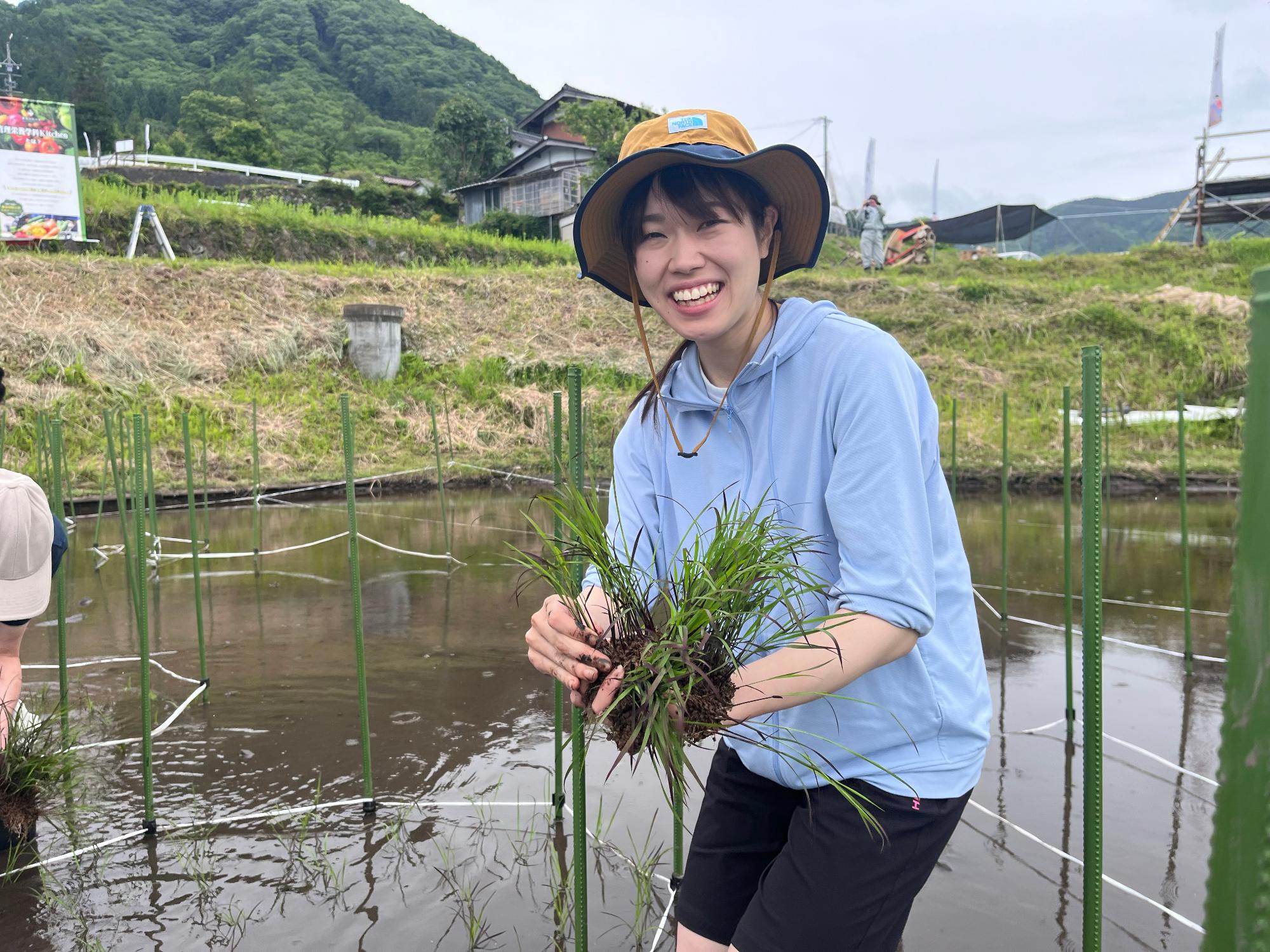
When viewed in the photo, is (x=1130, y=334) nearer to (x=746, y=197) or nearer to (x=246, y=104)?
(x=746, y=197)

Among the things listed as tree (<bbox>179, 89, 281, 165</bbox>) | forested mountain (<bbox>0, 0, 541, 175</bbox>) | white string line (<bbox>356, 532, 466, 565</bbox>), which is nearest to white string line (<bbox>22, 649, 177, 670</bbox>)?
white string line (<bbox>356, 532, 466, 565</bbox>)

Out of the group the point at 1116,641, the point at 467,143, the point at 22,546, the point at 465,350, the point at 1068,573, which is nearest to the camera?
the point at 22,546

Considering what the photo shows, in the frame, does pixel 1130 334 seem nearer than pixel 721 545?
No

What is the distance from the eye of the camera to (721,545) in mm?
1136

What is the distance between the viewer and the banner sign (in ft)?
41.4

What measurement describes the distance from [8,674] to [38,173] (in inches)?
539

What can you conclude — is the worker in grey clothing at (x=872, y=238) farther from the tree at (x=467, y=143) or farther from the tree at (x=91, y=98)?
the tree at (x=91, y=98)

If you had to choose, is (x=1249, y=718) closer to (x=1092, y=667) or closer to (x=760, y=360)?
(x=760, y=360)

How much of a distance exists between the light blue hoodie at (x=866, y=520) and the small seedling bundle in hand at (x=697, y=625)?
0.03 m

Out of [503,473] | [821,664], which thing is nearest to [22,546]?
[821,664]

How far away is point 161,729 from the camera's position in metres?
3.29

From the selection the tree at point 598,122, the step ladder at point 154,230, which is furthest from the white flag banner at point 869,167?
the step ladder at point 154,230

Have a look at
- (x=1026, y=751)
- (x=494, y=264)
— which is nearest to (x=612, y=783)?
(x=1026, y=751)

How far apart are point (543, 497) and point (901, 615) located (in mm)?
481
